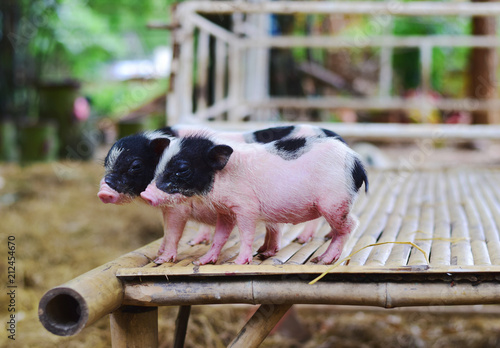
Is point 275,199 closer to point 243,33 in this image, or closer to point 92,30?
point 243,33

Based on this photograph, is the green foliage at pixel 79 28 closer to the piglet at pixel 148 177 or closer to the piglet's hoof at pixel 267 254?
the piglet at pixel 148 177

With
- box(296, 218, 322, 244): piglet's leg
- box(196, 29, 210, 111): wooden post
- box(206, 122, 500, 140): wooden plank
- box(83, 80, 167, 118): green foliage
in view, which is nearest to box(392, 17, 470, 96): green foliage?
box(83, 80, 167, 118): green foliage

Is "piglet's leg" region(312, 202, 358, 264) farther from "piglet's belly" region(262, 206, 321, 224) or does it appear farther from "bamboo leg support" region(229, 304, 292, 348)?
"bamboo leg support" region(229, 304, 292, 348)

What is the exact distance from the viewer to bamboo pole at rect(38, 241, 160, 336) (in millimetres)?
1492

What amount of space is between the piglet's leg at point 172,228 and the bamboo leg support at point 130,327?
0.17 m

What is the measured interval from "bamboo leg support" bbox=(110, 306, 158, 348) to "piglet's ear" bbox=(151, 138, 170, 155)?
49cm

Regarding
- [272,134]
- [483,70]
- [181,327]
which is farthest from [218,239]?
[483,70]

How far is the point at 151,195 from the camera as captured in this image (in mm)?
1620

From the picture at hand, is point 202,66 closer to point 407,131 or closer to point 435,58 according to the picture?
point 407,131

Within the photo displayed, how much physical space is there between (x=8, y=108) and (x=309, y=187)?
736 cm

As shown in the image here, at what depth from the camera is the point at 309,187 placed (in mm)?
1718

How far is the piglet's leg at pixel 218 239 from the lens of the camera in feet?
5.82

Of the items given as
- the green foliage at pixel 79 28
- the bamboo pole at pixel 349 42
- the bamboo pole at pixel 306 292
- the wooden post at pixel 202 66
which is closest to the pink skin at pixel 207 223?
the bamboo pole at pixel 306 292

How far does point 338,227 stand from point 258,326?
0.37 meters
